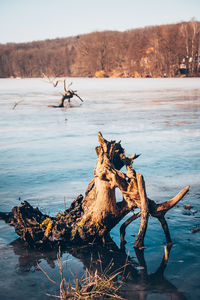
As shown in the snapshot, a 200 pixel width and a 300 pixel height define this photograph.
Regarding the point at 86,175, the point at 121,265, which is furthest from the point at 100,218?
the point at 86,175

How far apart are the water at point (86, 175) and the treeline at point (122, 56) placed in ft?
136

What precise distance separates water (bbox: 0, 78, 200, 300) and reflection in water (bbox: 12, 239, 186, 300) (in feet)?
0.05

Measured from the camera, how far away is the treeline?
235 feet

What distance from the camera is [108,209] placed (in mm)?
5457

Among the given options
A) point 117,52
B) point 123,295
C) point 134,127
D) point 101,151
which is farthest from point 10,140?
point 117,52

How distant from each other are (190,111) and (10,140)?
38.4 feet

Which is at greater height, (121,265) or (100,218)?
(100,218)

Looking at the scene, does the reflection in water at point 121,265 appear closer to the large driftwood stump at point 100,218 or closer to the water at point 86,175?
the water at point 86,175

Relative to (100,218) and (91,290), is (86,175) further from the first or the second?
(91,290)

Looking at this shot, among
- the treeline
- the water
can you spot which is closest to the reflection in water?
the water

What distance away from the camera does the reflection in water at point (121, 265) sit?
14.4 ft

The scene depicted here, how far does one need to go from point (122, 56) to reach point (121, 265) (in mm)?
86678

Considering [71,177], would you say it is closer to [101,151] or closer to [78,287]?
[101,151]

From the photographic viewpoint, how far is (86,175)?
30.4 ft
